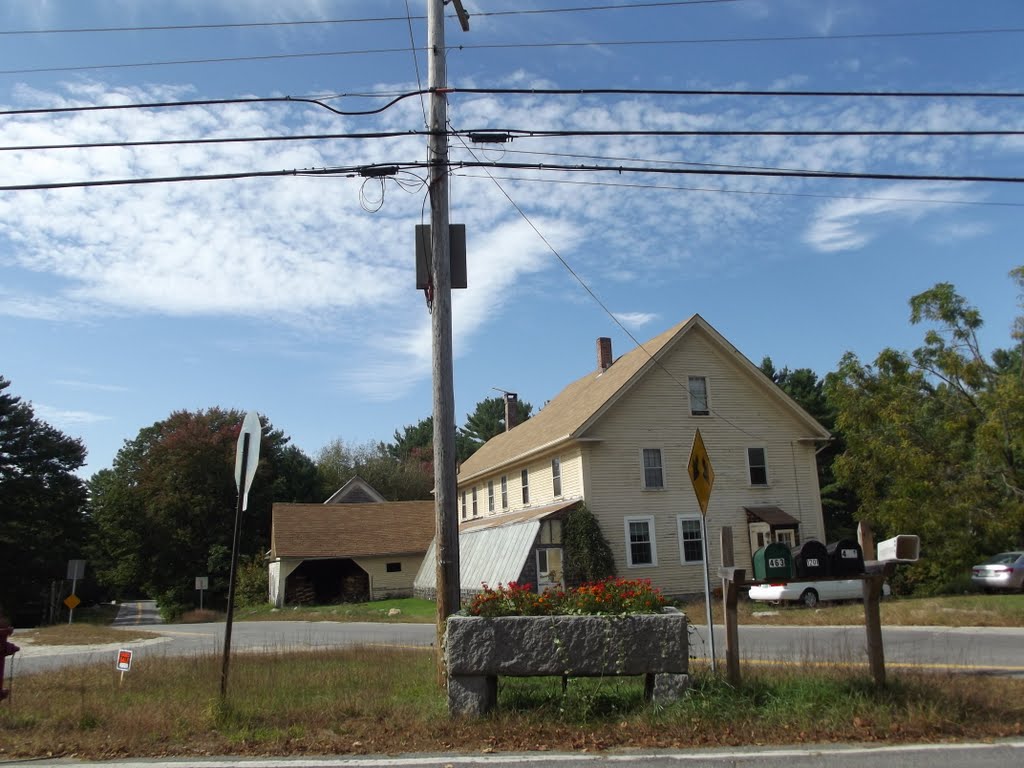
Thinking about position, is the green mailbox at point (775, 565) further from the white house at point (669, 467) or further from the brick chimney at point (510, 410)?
the brick chimney at point (510, 410)

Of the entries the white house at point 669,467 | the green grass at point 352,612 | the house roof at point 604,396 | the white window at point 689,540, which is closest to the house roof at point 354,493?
the green grass at point 352,612

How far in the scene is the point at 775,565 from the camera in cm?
802

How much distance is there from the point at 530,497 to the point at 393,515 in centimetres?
1504

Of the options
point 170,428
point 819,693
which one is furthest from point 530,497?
point 170,428

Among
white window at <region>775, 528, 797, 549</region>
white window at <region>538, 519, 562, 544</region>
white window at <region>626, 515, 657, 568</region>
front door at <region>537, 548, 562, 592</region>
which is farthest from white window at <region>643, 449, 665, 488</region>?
white window at <region>775, 528, 797, 549</region>

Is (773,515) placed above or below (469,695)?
above

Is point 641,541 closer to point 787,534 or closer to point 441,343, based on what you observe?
point 787,534

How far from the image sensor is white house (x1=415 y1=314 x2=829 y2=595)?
93.0ft

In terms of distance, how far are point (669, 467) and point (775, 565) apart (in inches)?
854

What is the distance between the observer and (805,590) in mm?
24922

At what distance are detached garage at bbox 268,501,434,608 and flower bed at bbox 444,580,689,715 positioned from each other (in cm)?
3511

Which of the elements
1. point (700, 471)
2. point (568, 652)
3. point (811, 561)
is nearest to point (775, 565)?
point (811, 561)

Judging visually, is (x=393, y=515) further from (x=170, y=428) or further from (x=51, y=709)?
(x=51, y=709)

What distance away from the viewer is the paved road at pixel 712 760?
608 cm
